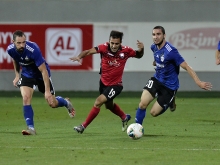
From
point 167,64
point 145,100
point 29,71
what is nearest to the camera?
point 145,100

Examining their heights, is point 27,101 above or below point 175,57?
below

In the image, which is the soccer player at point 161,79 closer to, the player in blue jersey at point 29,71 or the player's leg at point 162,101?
the player's leg at point 162,101

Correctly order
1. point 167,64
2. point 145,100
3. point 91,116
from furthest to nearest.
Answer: point 91,116 → point 167,64 → point 145,100

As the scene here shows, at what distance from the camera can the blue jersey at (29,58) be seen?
11656mm

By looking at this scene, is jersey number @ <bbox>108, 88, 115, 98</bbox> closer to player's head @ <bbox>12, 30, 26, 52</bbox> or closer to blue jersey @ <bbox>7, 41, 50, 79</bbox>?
blue jersey @ <bbox>7, 41, 50, 79</bbox>

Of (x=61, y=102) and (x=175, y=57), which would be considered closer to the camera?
(x=175, y=57)

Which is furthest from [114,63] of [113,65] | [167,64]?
[167,64]

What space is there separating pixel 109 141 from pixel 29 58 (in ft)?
6.87

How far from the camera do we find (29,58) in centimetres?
1178

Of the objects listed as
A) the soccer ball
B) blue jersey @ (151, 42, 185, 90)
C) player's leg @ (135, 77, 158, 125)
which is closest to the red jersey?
blue jersey @ (151, 42, 185, 90)

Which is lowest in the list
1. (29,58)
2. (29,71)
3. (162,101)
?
(162,101)

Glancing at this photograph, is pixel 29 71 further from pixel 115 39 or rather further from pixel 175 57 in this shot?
pixel 175 57

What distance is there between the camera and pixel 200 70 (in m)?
22.5

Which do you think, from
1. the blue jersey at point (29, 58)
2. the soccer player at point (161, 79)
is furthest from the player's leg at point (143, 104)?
the blue jersey at point (29, 58)
